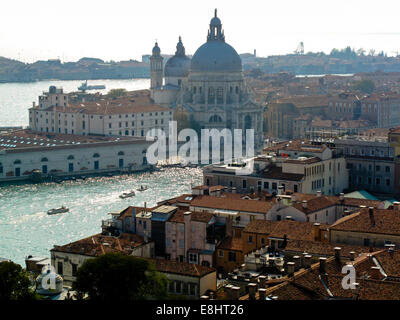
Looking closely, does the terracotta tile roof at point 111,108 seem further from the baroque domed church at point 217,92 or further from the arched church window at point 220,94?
the arched church window at point 220,94

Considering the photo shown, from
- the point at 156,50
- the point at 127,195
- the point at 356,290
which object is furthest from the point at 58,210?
the point at 156,50

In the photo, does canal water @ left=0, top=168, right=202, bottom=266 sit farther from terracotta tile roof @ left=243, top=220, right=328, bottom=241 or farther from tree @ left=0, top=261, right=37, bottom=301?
tree @ left=0, top=261, right=37, bottom=301

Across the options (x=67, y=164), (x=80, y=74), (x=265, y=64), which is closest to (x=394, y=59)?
(x=265, y=64)

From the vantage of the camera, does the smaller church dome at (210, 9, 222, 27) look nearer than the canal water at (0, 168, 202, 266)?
No

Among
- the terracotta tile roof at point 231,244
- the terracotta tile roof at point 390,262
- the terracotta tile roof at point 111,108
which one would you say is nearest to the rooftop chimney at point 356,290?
the terracotta tile roof at point 390,262

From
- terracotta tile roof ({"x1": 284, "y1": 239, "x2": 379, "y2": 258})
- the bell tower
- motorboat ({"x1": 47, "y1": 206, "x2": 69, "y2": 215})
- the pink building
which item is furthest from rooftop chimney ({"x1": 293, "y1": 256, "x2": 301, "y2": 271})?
the bell tower

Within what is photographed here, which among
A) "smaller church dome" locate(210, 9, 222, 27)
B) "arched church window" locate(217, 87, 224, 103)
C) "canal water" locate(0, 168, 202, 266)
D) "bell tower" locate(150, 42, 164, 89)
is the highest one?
"smaller church dome" locate(210, 9, 222, 27)
